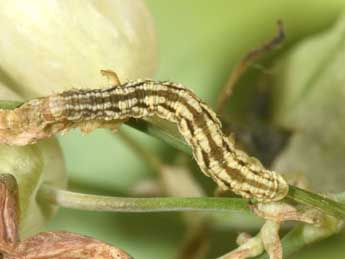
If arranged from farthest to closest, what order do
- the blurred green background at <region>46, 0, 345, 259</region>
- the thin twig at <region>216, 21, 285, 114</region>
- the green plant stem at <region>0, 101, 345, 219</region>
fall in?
the blurred green background at <region>46, 0, 345, 259</region>
the thin twig at <region>216, 21, 285, 114</region>
the green plant stem at <region>0, 101, 345, 219</region>

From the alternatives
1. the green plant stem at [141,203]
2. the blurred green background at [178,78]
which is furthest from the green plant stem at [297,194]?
the blurred green background at [178,78]

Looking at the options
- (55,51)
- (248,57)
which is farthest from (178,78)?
(55,51)

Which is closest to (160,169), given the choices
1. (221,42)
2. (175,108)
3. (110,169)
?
(110,169)

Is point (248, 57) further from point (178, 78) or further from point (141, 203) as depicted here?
point (141, 203)

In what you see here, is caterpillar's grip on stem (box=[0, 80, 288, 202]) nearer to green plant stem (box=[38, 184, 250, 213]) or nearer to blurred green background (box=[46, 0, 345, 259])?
green plant stem (box=[38, 184, 250, 213])

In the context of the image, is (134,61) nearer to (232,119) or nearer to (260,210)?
(260,210)

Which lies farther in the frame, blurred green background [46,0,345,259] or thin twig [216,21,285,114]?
blurred green background [46,0,345,259]

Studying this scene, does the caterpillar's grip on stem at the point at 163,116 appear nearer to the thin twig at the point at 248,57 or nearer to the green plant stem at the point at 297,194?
the green plant stem at the point at 297,194

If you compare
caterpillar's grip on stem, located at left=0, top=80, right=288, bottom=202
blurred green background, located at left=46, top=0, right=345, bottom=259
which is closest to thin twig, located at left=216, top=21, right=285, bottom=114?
blurred green background, located at left=46, top=0, right=345, bottom=259
